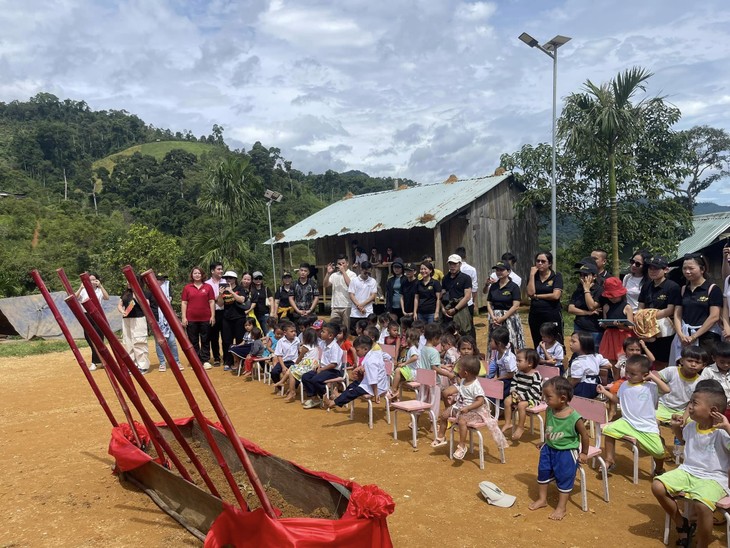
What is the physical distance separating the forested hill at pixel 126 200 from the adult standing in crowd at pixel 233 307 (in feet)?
46.6

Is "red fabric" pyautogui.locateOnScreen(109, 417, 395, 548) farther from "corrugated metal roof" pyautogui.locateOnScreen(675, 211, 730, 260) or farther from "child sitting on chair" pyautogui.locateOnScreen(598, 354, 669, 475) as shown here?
"corrugated metal roof" pyautogui.locateOnScreen(675, 211, 730, 260)

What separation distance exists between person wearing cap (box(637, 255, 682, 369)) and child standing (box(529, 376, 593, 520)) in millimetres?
2507

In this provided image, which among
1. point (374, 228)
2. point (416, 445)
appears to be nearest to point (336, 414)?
point (416, 445)

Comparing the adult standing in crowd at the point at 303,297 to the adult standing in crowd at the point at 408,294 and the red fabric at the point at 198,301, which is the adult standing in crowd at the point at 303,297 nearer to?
the red fabric at the point at 198,301

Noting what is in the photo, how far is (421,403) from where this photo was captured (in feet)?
19.7

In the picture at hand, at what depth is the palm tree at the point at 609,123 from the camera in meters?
13.7

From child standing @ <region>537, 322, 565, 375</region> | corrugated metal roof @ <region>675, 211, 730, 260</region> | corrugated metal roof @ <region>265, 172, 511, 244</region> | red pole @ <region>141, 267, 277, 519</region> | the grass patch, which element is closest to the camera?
red pole @ <region>141, 267, 277, 519</region>

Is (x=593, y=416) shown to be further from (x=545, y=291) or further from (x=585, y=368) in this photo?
(x=545, y=291)

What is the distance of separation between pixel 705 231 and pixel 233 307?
17.9 metres

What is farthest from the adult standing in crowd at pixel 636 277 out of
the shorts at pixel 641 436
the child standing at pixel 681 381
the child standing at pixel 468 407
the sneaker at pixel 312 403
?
the sneaker at pixel 312 403

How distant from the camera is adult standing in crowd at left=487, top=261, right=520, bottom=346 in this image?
25.4 ft

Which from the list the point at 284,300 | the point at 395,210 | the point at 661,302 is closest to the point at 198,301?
the point at 284,300

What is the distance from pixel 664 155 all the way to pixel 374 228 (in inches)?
335

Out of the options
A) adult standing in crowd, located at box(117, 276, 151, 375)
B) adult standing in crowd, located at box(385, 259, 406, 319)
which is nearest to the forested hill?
adult standing in crowd, located at box(117, 276, 151, 375)
